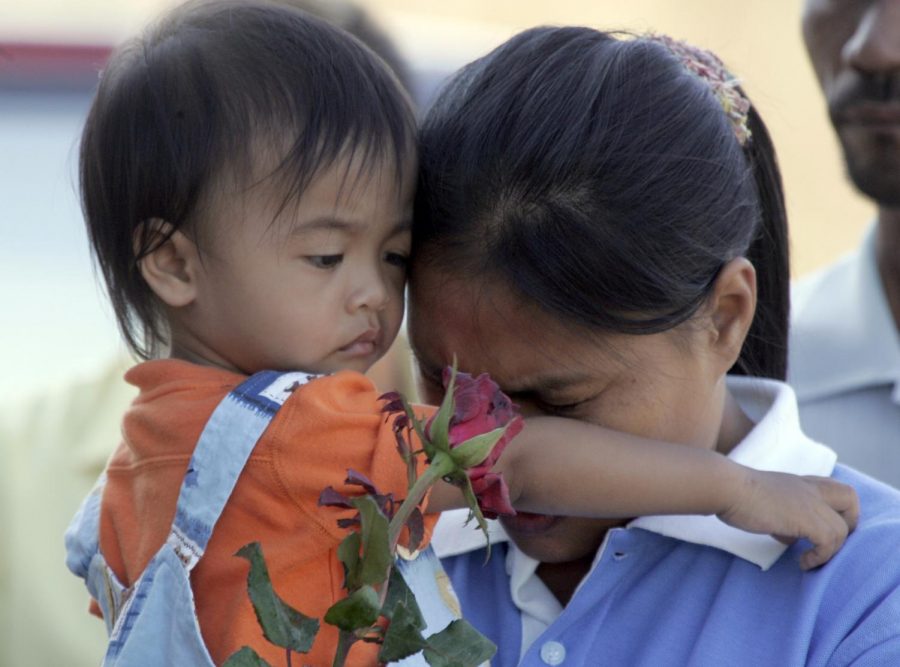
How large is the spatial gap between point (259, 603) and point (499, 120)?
0.69m

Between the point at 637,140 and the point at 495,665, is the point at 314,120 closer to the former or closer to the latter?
the point at 637,140

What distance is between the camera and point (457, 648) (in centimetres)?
85

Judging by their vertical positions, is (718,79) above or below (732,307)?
above

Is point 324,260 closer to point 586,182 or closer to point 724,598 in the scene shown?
point 586,182

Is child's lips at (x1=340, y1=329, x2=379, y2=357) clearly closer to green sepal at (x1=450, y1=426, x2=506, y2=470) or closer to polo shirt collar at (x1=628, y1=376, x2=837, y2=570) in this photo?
polo shirt collar at (x1=628, y1=376, x2=837, y2=570)

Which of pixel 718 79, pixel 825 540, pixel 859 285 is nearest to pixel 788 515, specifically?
pixel 825 540

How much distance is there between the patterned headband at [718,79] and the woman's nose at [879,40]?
1.16 m

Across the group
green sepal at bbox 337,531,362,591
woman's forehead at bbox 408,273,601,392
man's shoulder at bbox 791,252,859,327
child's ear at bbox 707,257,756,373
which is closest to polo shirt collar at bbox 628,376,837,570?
child's ear at bbox 707,257,756,373

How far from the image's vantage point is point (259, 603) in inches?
32.4

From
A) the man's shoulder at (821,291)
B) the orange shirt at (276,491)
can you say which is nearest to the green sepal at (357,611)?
the orange shirt at (276,491)

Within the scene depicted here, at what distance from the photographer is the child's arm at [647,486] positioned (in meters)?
1.29

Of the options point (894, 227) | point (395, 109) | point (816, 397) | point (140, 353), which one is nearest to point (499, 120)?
point (395, 109)

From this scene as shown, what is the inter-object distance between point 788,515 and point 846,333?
54.5 inches

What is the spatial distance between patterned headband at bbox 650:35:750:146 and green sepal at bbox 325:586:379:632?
33.7 inches
